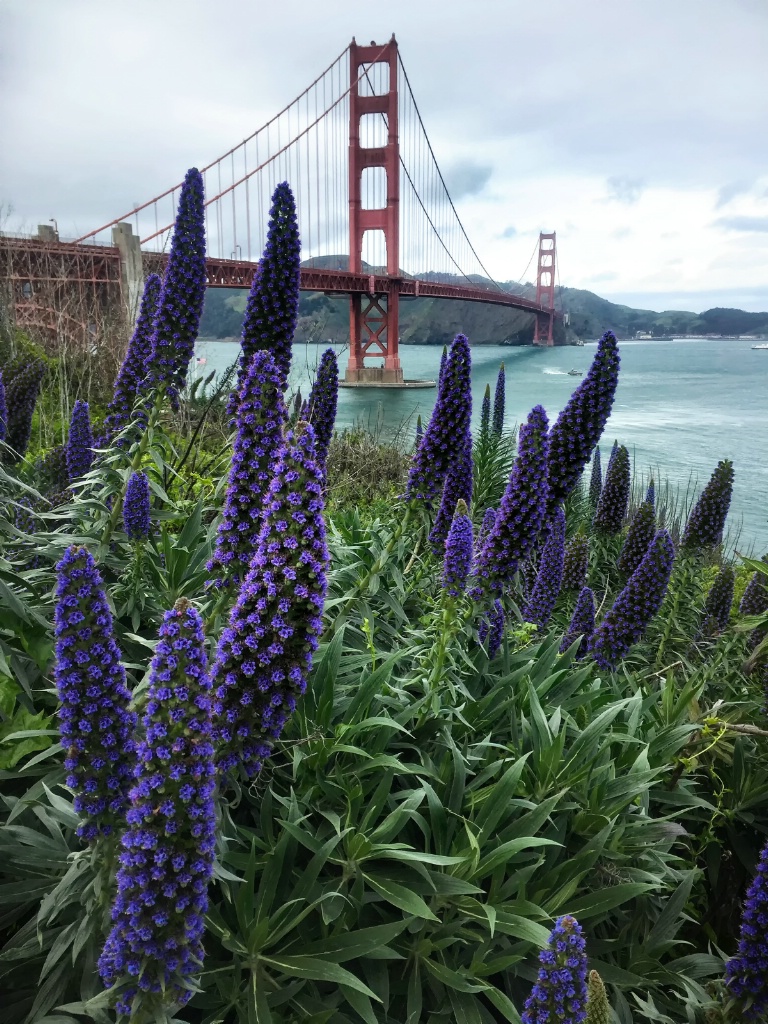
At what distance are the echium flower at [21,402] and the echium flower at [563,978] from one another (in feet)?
10.2

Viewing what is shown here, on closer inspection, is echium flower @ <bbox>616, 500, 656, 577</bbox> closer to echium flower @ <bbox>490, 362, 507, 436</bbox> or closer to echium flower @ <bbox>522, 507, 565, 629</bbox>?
echium flower @ <bbox>522, 507, 565, 629</bbox>

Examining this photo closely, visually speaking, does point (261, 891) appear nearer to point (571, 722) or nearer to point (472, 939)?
point (472, 939)

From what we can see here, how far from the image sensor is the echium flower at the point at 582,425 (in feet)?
9.45

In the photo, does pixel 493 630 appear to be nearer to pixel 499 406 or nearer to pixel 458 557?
pixel 458 557

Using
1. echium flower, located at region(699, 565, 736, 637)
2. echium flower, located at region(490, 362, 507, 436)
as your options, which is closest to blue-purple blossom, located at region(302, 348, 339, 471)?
echium flower, located at region(699, 565, 736, 637)

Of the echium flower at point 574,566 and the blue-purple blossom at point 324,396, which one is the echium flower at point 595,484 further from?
the blue-purple blossom at point 324,396

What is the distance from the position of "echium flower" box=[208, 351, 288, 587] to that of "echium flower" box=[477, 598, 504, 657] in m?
1.29

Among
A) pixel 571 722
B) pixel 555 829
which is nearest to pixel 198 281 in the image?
Answer: pixel 571 722

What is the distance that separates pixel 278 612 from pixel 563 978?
87cm

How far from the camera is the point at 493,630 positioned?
9.98ft

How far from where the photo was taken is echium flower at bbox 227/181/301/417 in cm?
273

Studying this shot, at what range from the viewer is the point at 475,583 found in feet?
8.39

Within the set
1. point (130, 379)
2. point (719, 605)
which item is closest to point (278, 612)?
point (130, 379)

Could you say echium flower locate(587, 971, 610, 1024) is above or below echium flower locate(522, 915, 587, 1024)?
below
